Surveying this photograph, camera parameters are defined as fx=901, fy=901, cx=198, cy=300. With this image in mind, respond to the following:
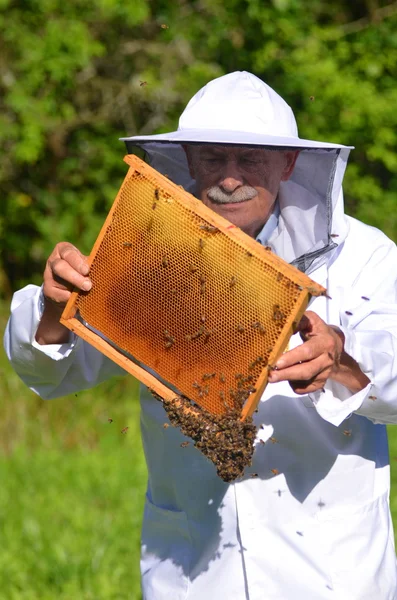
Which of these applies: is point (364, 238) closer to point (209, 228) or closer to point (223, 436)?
point (209, 228)

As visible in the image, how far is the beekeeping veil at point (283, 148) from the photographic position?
9.33 feet

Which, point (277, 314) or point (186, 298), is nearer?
point (277, 314)

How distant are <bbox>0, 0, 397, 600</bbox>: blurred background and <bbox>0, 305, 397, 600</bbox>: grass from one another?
0.02 metres

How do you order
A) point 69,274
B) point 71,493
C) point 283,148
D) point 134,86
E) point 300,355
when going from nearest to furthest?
point 300,355
point 69,274
point 283,148
point 71,493
point 134,86

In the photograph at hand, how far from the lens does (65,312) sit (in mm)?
2715

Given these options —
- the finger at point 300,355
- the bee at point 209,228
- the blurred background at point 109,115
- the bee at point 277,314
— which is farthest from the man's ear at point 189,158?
the blurred background at point 109,115

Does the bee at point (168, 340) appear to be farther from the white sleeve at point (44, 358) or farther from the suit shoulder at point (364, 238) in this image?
the suit shoulder at point (364, 238)

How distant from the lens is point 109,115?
981 centimetres

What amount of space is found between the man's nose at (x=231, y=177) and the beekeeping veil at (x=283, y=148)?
0.36 feet

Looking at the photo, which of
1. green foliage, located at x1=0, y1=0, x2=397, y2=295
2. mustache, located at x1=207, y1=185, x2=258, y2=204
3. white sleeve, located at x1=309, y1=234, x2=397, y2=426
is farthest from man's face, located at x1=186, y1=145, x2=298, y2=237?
green foliage, located at x1=0, y1=0, x2=397, y2=295

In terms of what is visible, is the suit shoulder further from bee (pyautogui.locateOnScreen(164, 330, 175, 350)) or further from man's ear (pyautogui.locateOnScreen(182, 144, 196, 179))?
bee (pyautogui.locateOnScreen(164, 330, 175, 350))

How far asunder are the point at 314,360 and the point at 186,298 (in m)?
0.44

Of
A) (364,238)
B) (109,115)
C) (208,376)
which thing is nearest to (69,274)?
(208,376)

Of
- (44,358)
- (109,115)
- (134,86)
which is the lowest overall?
(109,115)
